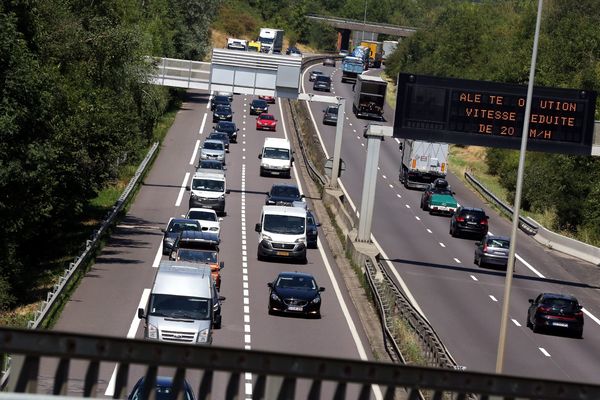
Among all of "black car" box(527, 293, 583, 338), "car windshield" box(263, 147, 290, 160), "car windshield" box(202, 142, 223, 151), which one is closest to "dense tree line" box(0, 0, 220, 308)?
Result: "car windshield" box(202, 142, 223, 151)

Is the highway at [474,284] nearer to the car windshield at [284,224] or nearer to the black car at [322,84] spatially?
the car windshield at [284,224]

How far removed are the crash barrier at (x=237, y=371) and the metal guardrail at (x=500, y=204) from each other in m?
57.6

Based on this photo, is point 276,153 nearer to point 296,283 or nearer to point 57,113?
point 57,113

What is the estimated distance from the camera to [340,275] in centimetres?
4591

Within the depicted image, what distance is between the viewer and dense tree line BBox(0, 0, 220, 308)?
39.6 metres

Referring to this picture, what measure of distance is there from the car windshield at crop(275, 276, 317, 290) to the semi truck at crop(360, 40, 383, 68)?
5371 inches

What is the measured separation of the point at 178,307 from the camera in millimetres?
30031

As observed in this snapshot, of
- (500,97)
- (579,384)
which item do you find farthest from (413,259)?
(579,384)

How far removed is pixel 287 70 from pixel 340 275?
2195cm

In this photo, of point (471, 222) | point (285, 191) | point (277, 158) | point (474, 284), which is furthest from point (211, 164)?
point (474, 284)

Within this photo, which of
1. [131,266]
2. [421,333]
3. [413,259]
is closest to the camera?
[421,333]

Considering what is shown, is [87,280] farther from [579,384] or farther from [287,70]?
[579,384]

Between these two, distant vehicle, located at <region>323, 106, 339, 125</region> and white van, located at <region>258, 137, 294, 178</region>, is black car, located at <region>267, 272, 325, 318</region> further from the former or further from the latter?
distant vehicle, located at <region>323, 106, 339, 125</region>

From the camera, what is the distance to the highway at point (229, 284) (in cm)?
3316
